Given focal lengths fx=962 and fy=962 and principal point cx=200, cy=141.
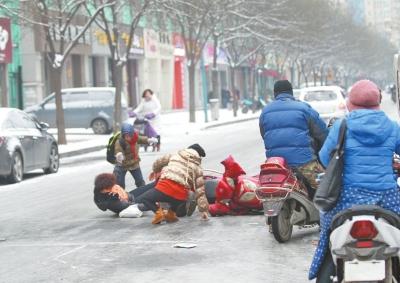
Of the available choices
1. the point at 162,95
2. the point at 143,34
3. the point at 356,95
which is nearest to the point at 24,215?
the point at 356,95

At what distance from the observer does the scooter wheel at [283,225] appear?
952cm

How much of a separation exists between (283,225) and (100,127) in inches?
1054

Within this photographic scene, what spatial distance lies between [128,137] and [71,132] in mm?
24449

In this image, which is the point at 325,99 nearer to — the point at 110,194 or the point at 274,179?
the point at 110,194

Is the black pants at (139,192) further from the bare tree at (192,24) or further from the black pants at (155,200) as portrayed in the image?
the bare tree at (192,24)

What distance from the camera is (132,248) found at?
9750 mm

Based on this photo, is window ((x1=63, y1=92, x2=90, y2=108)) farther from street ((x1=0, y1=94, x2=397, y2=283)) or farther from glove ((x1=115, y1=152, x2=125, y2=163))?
glove ((x1=115, y1=152, x2=125, y2=163))

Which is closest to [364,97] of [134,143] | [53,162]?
[134,143]

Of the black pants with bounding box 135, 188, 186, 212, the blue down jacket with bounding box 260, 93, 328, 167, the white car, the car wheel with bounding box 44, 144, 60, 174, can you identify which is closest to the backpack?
the black pants with bounding box 135, 188, 186, 212

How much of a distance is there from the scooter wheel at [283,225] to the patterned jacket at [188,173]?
1760mm

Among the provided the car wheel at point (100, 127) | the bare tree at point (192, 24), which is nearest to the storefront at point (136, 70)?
the bare tree at point (192, 24)

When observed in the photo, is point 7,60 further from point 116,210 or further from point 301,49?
point 301,49

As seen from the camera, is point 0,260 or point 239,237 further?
point 239,237

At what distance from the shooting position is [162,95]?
6581 cm
